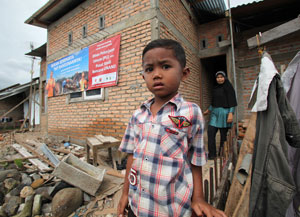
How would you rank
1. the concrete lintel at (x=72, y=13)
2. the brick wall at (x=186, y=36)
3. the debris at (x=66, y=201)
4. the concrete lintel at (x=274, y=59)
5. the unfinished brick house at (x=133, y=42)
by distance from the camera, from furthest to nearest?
1. the concrete lintel at (x=72, y=13)
2. the concrete lintel at (x=274, y=59)
3. the brick wall at (x=186, y=36)
4. the unfinished brick house at (x=133, y=42)
5. the debris at (x=66, y=201)

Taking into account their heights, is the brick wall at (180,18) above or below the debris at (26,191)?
above

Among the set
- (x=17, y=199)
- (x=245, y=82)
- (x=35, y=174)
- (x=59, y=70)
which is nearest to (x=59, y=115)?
(x=59, y=70)

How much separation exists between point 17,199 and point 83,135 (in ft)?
8.27

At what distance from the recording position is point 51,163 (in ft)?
11.9

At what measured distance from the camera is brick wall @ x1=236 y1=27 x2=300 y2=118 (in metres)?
4.65

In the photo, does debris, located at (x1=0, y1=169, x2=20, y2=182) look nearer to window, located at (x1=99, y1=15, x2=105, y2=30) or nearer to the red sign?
the red sign

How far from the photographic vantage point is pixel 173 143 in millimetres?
887

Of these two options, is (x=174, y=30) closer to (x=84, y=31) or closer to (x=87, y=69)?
(x=87, y=69)

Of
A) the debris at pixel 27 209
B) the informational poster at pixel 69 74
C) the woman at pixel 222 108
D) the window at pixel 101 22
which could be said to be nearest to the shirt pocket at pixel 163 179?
the woman at pixel 222 108

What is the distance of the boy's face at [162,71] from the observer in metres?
0.93

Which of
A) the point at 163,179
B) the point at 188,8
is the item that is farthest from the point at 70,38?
the point at 163,179

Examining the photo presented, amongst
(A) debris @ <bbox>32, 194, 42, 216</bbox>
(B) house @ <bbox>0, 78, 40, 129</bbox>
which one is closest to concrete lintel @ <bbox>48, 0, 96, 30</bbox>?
(A) debris @ <bbox>32, 194, 42, 216</bbox>

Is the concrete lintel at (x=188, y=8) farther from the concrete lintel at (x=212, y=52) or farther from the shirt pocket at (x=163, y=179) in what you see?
the shirt pocket at (x=163, y=179)

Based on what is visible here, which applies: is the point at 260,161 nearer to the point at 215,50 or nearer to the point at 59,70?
the point at 215,50
